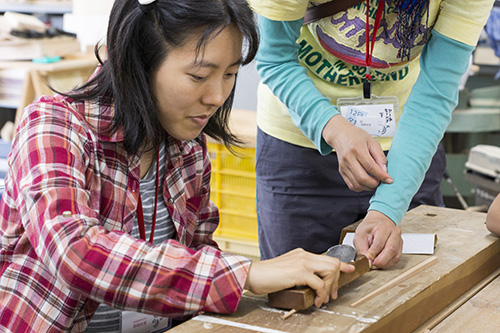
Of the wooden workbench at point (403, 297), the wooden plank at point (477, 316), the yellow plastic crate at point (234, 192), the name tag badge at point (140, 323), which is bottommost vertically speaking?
the yellow plastic crate at point (234, 192)

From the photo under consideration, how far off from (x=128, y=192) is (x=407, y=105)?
62 cm

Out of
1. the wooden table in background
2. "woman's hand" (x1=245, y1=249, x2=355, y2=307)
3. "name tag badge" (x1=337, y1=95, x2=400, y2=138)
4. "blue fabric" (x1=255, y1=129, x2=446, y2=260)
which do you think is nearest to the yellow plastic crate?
the wooden table in background

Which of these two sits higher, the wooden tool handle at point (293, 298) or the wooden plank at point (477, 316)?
the wooden tool handle at point (293, 298)

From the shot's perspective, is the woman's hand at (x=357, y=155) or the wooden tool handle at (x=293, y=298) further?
the woman's hand at (x=357, y=155)

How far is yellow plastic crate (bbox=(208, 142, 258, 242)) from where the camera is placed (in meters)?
2.71

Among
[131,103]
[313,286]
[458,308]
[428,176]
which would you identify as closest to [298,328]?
[313,286]

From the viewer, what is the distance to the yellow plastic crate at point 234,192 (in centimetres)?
271

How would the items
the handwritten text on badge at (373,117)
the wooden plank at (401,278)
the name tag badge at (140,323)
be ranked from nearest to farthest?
the wooden plank at (401,278) → the name tag badge at (140,323) → the handwritten text on badge at (373,117)

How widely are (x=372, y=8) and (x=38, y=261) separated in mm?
834

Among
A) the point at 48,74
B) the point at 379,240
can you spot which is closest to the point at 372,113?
the point at 379,240

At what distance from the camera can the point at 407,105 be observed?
1410 mm

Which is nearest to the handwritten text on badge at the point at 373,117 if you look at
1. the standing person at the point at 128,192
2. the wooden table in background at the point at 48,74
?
the standing person at the point at 128,192

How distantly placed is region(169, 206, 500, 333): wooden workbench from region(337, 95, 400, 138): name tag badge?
0.71 feet

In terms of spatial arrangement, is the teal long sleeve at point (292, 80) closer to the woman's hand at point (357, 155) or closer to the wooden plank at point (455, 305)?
the woman's hand at point (357, 155)
